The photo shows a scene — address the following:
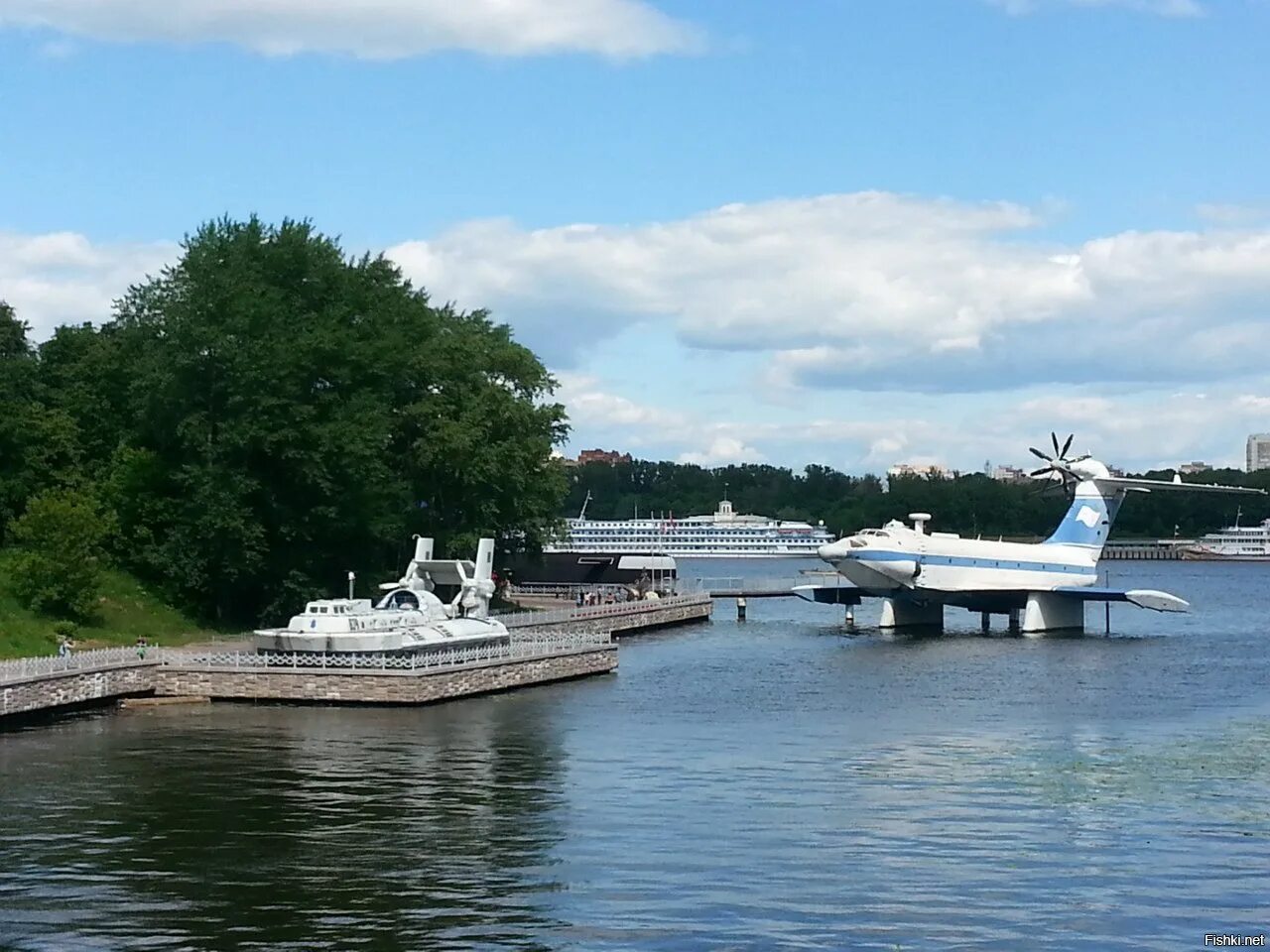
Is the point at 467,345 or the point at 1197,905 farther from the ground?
the point at 467,345

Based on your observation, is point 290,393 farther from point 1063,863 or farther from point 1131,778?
point 1063,863

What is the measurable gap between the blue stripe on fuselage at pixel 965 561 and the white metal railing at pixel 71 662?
4816 centimetres

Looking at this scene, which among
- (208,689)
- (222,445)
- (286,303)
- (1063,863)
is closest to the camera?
(1063,863)

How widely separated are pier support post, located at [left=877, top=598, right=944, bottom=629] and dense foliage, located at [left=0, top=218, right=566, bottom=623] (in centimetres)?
2361

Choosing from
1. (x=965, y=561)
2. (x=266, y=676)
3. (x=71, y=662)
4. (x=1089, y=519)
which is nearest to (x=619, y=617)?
(x=965, y=561)

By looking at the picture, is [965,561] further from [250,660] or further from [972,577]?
[250,660]

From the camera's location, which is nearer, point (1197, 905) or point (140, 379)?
point (1197, 905)

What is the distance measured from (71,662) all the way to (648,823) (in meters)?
25.1

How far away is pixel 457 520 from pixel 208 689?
32879 mm

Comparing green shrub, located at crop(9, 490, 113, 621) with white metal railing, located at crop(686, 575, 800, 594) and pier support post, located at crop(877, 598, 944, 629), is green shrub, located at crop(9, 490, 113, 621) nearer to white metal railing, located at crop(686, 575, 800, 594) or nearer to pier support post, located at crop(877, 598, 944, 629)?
pier support post, located at crop(877, 598, 944, 629)

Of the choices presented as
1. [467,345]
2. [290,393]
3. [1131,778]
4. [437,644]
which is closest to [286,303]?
[290,393]

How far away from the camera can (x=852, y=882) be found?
28.2m

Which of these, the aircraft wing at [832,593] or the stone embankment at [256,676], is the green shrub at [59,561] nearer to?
the stone embankment at [256,676]

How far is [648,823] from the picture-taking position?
33.3 m
